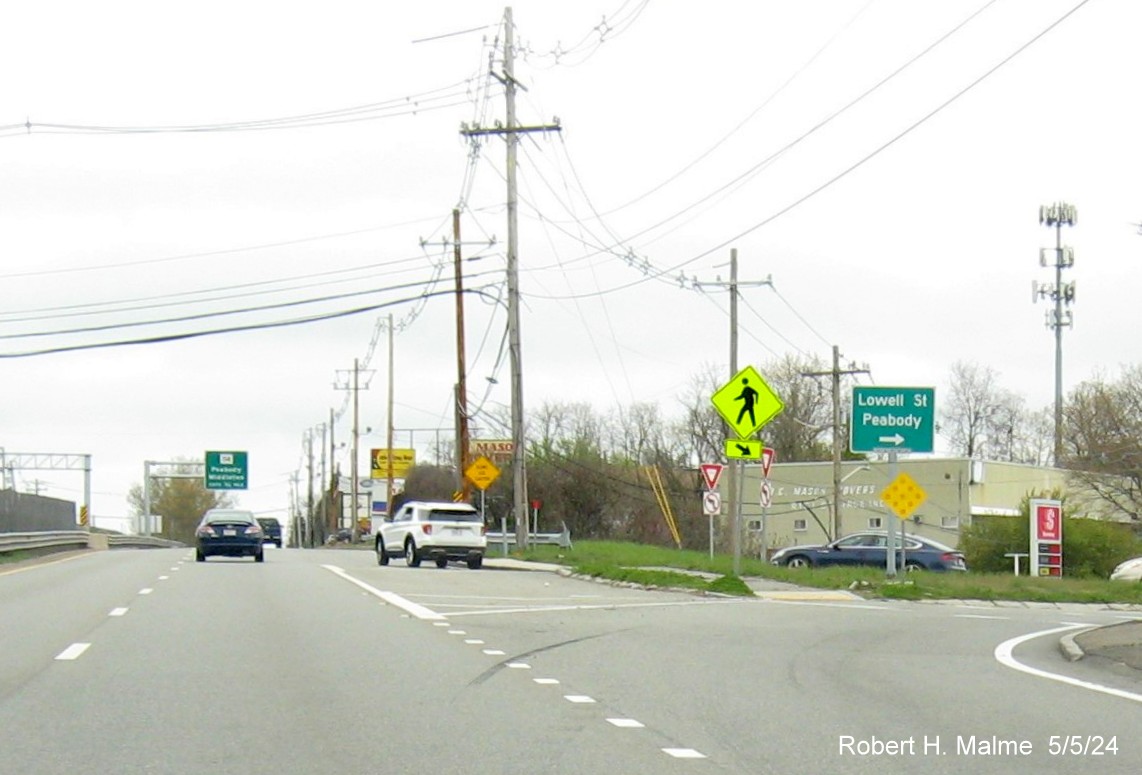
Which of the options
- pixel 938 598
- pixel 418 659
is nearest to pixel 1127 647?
pixel 418 659

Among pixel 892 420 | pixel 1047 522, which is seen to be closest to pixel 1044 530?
pixel 1047 522

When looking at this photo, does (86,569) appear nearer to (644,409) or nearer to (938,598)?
(938,598)

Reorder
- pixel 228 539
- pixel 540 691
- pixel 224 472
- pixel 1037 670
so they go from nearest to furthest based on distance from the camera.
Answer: pixel 540 691 < pixel 1037 670 < pixel 228 539 < pixel 224 472

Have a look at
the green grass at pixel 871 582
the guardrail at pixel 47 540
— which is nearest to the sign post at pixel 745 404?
the green grass at pixel 871 582

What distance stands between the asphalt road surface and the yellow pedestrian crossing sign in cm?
484

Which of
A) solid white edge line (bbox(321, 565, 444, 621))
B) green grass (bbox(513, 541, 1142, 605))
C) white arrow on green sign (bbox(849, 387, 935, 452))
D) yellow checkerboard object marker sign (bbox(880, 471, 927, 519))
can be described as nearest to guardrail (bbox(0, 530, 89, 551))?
green grass (bbox(513, 541, 1142, 605))

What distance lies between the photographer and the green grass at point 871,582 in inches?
1082

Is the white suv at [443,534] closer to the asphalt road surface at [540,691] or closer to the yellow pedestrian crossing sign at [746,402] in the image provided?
the yellow pedestrian crossing sign at [746,402]

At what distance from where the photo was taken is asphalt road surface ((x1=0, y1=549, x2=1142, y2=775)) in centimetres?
920

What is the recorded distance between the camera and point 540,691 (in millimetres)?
12156

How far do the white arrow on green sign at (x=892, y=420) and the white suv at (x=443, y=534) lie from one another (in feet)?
38.9

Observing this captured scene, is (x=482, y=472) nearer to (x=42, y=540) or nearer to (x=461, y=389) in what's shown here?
(x=461, y=389)

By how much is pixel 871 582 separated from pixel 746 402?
499cm

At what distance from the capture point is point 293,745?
9.48m
